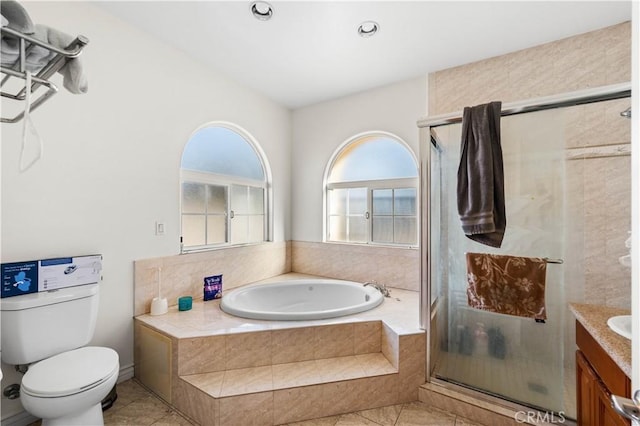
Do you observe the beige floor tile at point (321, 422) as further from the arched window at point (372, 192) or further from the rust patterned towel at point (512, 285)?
the arched window at point (372, 192)

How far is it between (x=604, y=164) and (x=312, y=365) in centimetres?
243

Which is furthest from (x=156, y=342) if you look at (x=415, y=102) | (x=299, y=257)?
(x=415, y=102)

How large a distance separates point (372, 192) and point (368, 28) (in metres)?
1.63

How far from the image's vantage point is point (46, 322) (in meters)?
1.60

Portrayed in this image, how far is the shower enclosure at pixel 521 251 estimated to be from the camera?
5.96ft

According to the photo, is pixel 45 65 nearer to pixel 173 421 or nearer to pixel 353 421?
pixel 173 421

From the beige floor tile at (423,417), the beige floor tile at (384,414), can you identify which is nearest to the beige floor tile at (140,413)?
the beige floor tile at (384,414)

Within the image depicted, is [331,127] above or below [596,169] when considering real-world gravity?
above

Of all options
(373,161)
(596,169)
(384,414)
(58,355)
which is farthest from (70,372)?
(596,169)

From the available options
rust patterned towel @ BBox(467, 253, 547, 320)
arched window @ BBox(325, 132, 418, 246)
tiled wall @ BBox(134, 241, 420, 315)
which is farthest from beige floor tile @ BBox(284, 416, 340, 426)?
arched window @ BBox(325, 132, 418, 246)

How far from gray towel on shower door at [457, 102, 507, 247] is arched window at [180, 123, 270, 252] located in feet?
7.32

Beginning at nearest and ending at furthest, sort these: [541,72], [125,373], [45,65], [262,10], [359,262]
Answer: [45,65] → [262,10] → [125,373] → [541,72] → [359,262]

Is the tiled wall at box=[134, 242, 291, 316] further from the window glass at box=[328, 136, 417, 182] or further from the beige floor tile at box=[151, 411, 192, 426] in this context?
the window glass at box=[328, 136, 417, 182]

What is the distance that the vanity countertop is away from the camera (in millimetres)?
993
